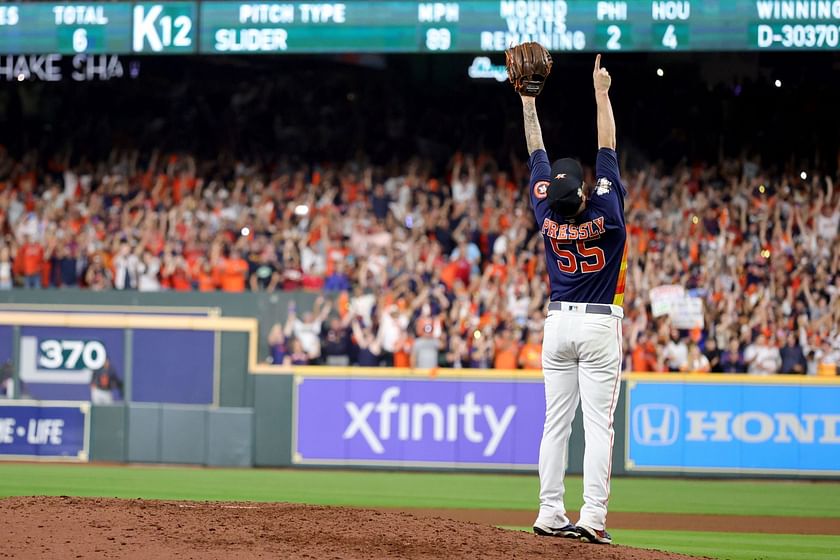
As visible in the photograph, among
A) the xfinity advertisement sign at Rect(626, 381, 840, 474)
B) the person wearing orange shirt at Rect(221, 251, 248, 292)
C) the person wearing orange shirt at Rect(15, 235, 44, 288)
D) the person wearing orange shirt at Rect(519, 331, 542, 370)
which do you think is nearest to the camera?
the xfinity advertisement sign at Rect(626, 381, 840, 474)

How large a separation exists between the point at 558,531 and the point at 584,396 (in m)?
0.78

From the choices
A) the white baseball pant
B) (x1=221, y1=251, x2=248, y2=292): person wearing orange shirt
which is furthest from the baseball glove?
(x1=221, y1=251, x2=248, y2=292): person wearing orange shirt

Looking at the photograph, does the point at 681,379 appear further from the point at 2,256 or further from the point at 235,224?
the point at 2,256

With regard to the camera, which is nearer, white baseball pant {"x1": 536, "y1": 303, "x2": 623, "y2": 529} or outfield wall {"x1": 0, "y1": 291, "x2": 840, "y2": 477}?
white baseball pant {"x1": 536, "y1": 303, "x2": 623, "y2": 529}

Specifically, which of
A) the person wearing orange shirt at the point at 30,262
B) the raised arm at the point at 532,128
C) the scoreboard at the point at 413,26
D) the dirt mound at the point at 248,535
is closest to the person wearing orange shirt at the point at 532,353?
the scoreboard at the point at 413,26

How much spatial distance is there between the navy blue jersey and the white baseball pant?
0.34 feet

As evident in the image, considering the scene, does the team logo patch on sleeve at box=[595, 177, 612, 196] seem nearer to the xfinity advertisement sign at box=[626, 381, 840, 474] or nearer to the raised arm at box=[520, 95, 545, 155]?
the raised arm at box=[520, 95, 545, 155]

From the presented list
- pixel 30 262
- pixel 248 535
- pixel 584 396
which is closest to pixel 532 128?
pixel 584 396

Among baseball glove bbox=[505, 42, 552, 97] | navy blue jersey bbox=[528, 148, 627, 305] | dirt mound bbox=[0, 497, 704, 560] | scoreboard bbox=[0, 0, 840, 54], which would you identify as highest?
scoreboard bbox=[0, 0, 840, 54]

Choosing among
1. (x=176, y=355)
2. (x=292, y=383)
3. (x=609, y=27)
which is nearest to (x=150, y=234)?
(x=176, y=355)

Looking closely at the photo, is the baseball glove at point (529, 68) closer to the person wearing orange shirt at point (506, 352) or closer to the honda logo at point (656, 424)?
the honda logo at point (656, 424)

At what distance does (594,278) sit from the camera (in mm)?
6816

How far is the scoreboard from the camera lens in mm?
14594

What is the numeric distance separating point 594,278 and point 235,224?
12585 mm
